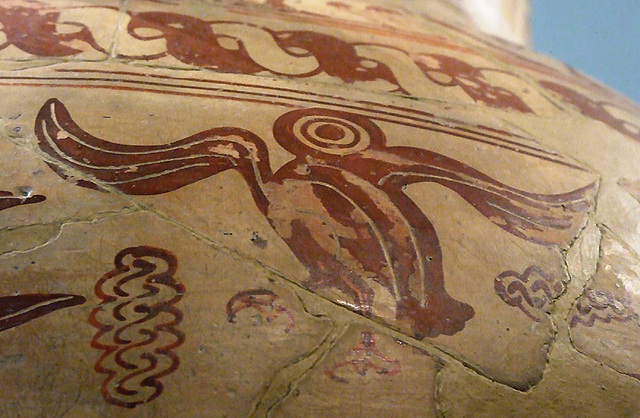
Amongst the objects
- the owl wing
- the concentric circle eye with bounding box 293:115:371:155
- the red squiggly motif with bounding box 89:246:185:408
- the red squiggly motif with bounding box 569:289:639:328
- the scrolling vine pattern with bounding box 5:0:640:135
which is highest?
the scrolling vine pattern with bounding box 5:0:640:135

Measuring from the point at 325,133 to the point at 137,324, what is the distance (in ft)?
2.01

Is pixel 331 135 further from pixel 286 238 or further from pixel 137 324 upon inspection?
pixel 137 324

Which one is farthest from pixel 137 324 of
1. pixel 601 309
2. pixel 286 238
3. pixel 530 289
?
pixel 601 309

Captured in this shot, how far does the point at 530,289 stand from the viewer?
123cm

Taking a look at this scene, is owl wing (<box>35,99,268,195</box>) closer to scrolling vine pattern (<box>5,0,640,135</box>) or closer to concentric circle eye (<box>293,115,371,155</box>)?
concentric circle eye (<box>293,115,371,155</box>)

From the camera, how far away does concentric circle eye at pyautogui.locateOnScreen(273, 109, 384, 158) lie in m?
1.36

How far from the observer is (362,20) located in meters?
2.03

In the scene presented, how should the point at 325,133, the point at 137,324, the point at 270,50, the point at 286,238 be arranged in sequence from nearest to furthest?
the point at 137,324
the point at 286,238
the point at 325,133
the point at 270,50

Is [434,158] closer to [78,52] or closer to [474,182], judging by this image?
[474,182]

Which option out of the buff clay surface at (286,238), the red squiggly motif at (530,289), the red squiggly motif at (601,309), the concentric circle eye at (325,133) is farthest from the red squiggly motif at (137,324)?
the red squiggly motif at (601,309)

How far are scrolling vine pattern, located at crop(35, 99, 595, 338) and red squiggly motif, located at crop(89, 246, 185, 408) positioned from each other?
18 centimetres

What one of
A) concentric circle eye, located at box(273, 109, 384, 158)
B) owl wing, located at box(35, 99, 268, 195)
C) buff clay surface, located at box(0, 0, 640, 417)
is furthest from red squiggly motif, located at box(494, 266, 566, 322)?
owl wing, located at box(35, 99, 268, 195)

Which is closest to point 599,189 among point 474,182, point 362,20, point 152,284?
point 474,182

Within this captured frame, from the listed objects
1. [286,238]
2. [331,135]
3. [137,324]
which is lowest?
[137,324]
